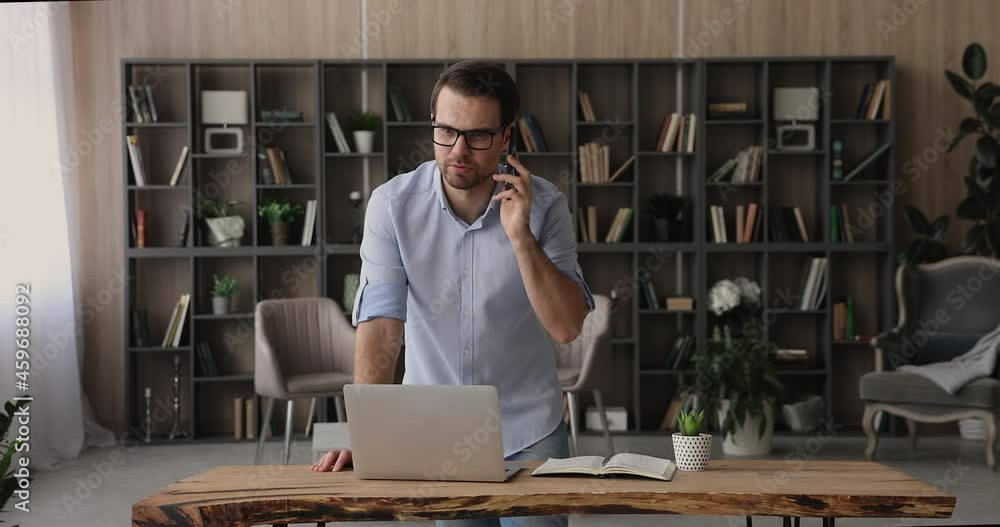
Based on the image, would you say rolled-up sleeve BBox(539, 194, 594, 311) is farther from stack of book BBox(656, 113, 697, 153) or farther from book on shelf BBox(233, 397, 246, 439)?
book on shelf BBox(233, 397, 246, 439)

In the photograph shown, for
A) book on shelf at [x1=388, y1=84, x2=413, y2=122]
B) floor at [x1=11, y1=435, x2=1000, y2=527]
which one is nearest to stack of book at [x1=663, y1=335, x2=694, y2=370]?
floor at [x1=11, y1=435, x2=1000, y2=527]

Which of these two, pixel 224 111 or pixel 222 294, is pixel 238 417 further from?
pixel 224 111

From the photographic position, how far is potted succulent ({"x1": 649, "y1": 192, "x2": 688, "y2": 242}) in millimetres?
6848

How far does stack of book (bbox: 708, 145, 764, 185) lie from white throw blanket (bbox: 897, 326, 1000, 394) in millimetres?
1543

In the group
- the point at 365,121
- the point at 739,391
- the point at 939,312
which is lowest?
the point at 739,391

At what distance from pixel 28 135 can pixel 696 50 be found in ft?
13.4

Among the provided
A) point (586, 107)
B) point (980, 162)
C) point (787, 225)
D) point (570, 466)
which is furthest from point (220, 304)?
point (570, 466)

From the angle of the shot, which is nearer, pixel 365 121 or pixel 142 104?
pixel 142 104

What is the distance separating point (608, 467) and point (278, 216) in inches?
193

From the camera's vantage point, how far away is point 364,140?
22.2ft

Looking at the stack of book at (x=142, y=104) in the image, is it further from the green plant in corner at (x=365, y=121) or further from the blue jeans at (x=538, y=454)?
the blue jeans at (x=538, y=454)

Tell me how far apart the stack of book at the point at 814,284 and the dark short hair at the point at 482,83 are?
5204 millimetres

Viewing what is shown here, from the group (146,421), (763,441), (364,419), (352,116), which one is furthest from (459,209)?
(146,421)

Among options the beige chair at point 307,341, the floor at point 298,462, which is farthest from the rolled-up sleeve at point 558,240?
the beige chair at point 307,341
